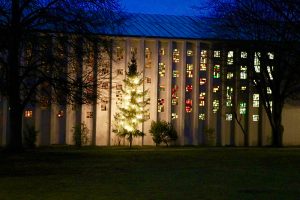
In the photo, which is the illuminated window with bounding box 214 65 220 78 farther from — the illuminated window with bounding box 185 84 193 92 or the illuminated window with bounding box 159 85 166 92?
the illuminated window with bounding box 159 85 166 92

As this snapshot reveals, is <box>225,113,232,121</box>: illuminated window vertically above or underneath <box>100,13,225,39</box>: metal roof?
underneath

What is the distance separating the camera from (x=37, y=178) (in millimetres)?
18188

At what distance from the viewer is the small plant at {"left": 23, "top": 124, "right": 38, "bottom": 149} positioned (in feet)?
146

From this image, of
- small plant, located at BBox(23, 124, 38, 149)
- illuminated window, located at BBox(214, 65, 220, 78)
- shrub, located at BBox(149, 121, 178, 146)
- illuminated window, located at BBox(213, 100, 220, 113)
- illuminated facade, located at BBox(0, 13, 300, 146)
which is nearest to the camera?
small plant, located at BBox(23, 124, 38, 149)

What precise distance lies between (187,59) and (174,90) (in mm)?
2909

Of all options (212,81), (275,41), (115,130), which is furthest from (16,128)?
(212,81)

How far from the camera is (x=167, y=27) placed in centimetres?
5316

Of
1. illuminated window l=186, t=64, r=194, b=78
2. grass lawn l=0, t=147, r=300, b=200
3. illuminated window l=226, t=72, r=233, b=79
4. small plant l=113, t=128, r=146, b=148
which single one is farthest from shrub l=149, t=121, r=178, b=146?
grass lawn l=0, t=147, r=300, b=200

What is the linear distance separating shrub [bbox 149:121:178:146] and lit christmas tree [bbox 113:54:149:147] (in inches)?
40.4

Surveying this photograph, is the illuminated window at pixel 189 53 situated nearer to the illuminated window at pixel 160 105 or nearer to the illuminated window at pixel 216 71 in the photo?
the illuminated window at pixel 216 71

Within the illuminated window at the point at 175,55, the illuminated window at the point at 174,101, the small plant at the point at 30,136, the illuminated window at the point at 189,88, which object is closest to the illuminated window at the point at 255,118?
the illuminated window at the point at 189,88

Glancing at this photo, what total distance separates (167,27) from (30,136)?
52.4ft

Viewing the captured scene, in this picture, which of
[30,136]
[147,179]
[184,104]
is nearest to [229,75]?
[184,104]

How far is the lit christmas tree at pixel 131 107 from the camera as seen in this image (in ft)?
153
